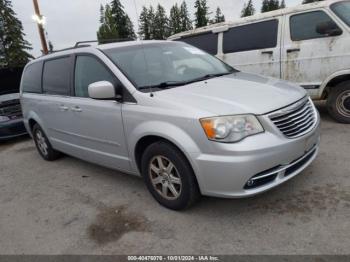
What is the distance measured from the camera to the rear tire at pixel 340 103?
5.04 metres

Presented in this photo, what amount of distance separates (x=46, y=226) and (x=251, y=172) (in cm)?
219

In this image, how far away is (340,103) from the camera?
5.13 m

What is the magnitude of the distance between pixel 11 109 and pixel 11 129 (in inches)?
26.4

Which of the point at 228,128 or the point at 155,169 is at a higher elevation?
the point at 228,128

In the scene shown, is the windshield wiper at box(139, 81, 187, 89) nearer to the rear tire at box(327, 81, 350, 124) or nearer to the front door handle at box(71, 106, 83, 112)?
the front door handle at box(71, 106, 83, 112)

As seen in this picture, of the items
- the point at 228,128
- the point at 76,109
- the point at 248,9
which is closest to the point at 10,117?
the point at 76,109

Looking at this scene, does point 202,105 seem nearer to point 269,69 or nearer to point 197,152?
point 197,152

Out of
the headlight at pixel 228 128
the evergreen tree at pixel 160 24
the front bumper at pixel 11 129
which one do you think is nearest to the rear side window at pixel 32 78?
the front bumper at pixel 11 129

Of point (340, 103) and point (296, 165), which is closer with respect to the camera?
point (296, 165)

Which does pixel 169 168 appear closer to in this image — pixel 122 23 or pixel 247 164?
pixel 247 164

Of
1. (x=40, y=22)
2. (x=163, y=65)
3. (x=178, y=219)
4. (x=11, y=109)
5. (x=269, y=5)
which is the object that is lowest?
(x=178, y=219)

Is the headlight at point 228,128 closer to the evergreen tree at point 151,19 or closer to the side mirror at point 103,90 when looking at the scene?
the side mirror at point 103,90

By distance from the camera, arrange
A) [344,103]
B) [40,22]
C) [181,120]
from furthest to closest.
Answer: [40,22], [344,103], [181,120]

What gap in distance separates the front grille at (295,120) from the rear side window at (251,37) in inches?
110
